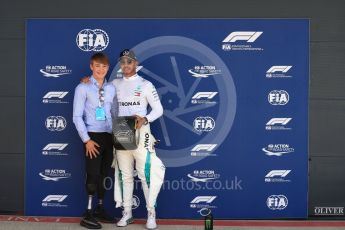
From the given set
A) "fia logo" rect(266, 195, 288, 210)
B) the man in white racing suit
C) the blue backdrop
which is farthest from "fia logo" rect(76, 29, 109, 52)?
"fia logo" rect(266, 195, 288, 210)

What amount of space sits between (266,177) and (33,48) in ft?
9.17

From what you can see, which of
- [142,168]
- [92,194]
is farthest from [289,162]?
[92,194]

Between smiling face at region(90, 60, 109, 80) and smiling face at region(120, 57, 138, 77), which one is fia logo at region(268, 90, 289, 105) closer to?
smiling face at region(120, 57, 138, 77)

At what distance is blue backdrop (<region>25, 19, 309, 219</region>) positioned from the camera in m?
5.12

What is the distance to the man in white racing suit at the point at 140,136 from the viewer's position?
4719 mm

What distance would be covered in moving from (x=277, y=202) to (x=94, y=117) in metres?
2.11

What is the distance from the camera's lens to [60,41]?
5152 mm

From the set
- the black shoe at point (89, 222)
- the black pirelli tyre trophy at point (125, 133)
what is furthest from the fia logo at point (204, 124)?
the black shoe at point (89, 222)

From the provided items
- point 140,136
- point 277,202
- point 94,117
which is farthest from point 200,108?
point 277,202

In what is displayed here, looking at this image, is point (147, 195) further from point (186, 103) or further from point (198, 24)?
point (198, 24)

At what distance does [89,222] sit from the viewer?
4.81 meters

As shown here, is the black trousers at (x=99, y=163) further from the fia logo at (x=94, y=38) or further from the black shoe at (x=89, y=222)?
the fia logo at (x=94, y=38)

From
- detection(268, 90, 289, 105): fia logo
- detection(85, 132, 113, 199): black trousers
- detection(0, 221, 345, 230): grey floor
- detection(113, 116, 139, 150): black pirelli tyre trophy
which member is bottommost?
detection(0, 221, 345, 230): grey floor

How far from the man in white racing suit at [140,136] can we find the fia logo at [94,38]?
0.51 metres
